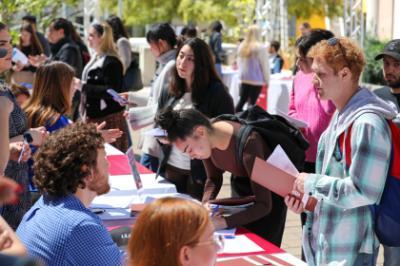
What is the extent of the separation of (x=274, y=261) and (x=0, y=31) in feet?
7.64

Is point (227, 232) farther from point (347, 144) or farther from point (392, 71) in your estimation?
point (392, 71)

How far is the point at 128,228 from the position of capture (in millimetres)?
3133

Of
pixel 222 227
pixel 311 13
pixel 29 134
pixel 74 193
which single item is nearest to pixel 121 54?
pixel 29 134

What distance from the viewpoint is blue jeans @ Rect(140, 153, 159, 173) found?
5.24 meters

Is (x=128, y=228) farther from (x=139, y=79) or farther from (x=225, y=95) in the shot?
(x=139, y=79)

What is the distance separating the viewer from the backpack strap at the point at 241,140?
3.26 meters

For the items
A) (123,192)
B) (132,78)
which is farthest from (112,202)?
(132,78)

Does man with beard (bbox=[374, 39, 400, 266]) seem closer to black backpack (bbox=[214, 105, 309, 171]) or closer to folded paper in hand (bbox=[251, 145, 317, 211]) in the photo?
black backpack (bbox=[214, 105, 309, 171])

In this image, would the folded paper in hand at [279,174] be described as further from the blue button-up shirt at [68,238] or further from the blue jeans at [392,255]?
the blue button-up shirt at [68,238]

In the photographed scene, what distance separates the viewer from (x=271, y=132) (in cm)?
337

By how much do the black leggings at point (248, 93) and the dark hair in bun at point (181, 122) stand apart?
8449 mm

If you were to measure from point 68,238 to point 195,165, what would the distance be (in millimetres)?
2084

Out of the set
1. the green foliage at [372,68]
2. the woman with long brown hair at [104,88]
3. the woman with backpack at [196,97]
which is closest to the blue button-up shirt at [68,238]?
the woman with backpack at [196,97]

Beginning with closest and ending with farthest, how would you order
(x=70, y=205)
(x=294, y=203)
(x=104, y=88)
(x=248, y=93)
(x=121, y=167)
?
(x=70, y=205) → (x=294, y=203) → (x=121, y=167) → (x=104, y=88) → (x=248, y=93)
